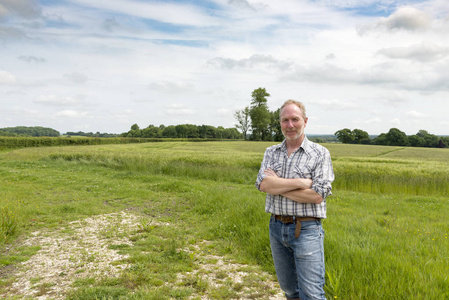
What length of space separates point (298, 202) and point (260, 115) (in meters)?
74.5

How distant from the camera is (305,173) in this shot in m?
2.88

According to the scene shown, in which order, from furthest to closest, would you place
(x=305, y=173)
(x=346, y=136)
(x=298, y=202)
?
(x=346, y=136)
(x=305, y=173)
(x=298, y=202)

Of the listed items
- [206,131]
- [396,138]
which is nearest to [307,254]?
[396,138]

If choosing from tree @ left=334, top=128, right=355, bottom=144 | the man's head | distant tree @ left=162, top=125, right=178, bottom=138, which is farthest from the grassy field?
distant tree @ left=162, top=125, right=178, bottom=138

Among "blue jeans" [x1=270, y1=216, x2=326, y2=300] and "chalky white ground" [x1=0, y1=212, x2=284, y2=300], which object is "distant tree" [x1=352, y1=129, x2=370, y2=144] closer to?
"chalky white ground" [x1=0, y1=212, x2=284, y2=300]

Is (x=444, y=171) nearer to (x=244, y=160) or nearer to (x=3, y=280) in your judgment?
→ (x=244, y=160)

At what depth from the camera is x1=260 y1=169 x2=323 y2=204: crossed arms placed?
2713 millimetres

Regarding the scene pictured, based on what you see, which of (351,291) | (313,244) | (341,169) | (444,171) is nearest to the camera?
(313,244)

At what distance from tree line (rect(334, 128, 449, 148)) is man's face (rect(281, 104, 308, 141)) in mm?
95255

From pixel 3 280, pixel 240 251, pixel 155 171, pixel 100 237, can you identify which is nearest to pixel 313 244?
pixel 240 251

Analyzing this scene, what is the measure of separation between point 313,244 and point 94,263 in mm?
4492

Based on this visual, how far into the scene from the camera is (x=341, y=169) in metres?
15.5

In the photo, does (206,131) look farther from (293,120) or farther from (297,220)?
(297,220)

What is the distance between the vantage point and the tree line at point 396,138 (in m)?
83.8
